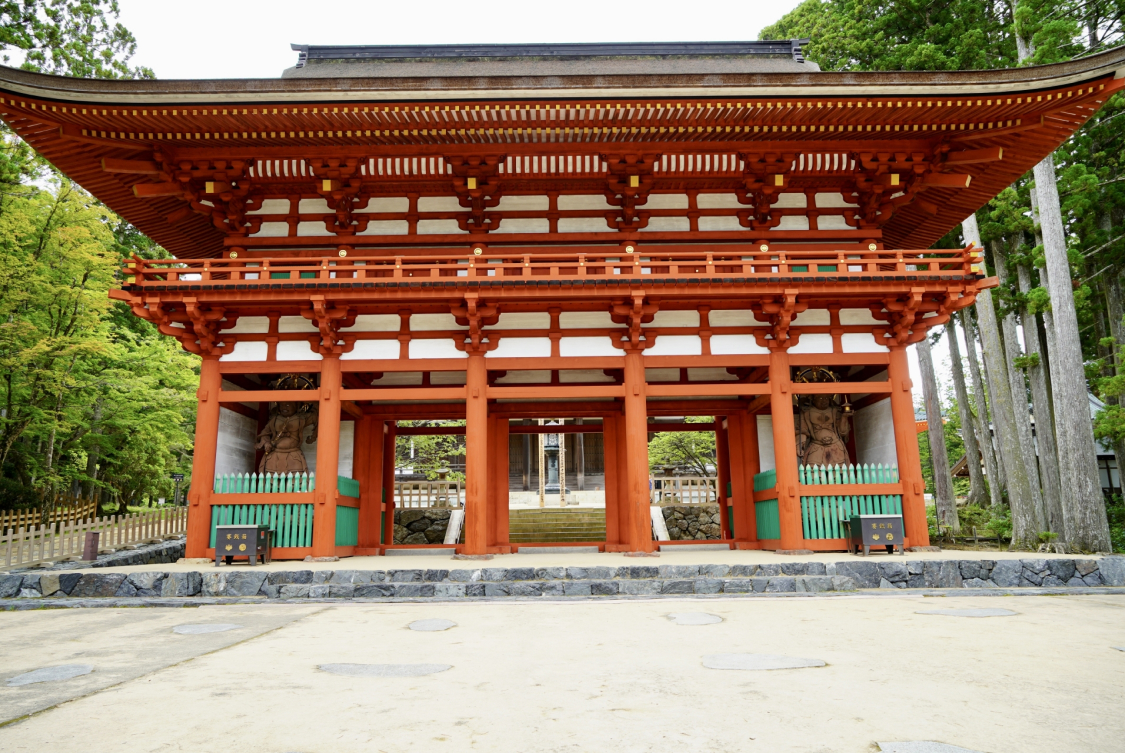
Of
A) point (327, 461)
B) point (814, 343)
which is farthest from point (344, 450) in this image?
point (814, 343)

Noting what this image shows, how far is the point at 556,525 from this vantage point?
65.7ft

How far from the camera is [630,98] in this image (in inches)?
406

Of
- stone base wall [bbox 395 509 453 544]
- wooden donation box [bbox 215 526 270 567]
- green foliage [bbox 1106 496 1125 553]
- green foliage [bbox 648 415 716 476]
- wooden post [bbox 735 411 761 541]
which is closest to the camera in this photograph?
wooden donation box [bbox 215 526 270 567]

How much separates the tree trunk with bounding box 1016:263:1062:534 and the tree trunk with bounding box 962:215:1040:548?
2.18 ft

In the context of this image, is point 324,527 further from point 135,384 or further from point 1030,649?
point 135,384

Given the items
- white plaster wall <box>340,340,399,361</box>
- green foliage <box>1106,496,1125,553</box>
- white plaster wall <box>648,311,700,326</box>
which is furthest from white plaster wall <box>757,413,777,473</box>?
green foliage <box>1106,496,1125,553</box>

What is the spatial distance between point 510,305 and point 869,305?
658 cm

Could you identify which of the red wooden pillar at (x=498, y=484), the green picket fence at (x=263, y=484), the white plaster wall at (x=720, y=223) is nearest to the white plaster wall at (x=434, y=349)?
the red wooden pillar at (x=498, y=484)

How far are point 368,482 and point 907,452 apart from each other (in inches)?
408

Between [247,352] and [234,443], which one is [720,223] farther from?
[234,443]

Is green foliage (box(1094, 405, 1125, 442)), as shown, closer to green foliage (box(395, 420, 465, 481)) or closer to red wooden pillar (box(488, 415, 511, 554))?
red wooden pillar (box(488, 415, 511, 554))

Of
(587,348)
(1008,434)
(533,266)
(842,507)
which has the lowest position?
(842,507)

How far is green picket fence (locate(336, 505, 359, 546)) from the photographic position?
12039 millimetres

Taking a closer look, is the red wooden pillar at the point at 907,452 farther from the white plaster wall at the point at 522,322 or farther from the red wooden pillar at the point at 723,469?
the white plaster wall at the point at 522,322
